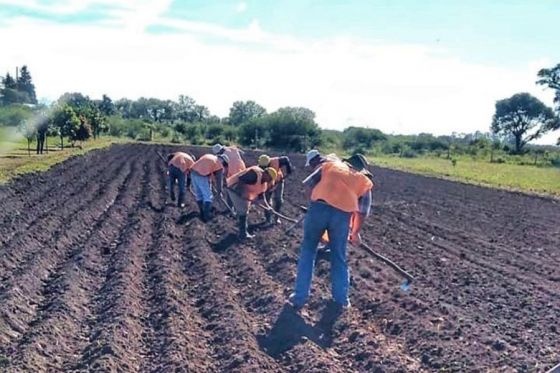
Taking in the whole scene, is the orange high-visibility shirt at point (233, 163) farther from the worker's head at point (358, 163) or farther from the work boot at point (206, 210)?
the worker's head at point (358, 163)

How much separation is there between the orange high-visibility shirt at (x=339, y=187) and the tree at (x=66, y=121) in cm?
3871

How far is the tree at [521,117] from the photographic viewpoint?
3334 inches

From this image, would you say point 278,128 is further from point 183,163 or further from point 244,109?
point 244,109

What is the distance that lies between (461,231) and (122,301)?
8995 mm

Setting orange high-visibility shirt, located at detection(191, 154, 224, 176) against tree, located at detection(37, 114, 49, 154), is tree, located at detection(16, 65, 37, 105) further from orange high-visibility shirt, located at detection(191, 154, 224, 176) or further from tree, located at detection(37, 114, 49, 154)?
orange high-visibility shirt, located at detection(191, 154, 224, 176)

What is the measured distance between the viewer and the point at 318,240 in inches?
322

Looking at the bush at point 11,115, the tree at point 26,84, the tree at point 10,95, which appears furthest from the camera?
the tree at point 26,84

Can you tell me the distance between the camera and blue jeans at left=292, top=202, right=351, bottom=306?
317 inches

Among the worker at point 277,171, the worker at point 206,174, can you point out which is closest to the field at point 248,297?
the worker at point 206,174

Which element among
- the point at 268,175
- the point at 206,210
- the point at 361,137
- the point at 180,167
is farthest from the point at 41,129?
the point at 361,137

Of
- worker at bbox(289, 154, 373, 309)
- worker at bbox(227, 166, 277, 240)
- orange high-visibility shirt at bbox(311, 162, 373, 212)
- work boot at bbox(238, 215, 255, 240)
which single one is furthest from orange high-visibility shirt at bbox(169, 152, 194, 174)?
orange high-visibility shirt at bbox(311, 162, 373, 212)

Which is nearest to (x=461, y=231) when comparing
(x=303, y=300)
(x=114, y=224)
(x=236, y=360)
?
Result: (x=114, y=224)

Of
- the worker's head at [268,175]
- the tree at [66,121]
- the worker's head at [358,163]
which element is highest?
the worker's head at [358,163]

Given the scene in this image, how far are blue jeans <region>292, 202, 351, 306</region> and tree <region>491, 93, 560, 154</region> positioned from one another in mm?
80242
